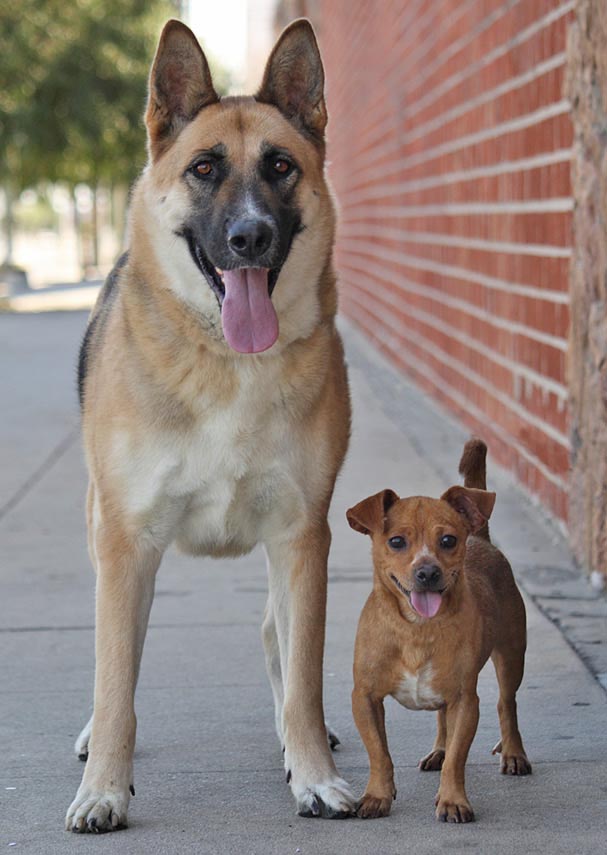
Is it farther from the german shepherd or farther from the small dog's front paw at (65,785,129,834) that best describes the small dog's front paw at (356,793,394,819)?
the small dog's front paw at (65,785,129,834)

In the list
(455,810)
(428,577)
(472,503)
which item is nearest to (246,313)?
(472,503)

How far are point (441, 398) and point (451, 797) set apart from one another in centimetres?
740

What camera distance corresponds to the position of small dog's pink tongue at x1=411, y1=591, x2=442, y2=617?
3656 mm

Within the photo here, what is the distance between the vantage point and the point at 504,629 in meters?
4.05

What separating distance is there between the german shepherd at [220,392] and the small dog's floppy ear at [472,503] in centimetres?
45

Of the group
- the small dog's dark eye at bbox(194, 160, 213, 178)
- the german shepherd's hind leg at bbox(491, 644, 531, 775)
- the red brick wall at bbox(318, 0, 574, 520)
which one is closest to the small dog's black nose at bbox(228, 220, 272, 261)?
the small dog's dark eye at bbox(194, 160, 213, 178)

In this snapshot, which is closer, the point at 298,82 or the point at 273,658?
the point at 298,82

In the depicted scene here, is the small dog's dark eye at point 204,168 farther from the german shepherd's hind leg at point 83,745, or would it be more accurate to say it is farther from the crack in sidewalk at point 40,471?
the crack in sidewalk at point 40,471

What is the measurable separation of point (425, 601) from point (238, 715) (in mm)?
1239

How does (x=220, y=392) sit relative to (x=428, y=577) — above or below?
above

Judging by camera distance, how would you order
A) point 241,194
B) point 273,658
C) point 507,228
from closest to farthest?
point 241,194 → point 273,658 → point 507,228

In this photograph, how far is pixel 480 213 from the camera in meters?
9.16

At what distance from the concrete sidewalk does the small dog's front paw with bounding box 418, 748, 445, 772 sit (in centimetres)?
4

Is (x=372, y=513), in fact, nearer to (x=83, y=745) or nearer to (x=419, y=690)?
(x=419, y=690)
